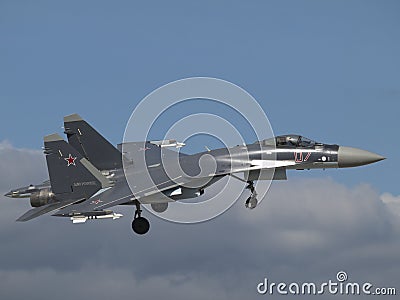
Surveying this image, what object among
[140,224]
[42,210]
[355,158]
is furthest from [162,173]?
[355,158]

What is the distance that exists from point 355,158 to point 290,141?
316 centimetres

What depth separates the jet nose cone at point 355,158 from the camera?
135 ft

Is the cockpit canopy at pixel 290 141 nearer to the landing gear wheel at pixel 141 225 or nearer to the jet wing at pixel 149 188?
the jet wing at pixel 149 188

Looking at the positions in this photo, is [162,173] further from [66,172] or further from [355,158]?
[355,158]

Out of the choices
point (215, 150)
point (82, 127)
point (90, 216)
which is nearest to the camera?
point (90, 216)

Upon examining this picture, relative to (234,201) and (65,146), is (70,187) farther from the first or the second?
(234,201)

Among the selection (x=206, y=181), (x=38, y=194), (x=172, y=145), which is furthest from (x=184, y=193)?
(x=38, y=194)

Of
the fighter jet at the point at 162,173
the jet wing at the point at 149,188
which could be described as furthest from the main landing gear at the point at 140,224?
the jet wing at the point at 149,188

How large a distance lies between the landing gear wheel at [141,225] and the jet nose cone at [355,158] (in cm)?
984

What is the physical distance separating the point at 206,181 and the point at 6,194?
1097 centimetres

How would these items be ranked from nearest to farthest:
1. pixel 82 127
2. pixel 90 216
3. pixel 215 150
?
1. pixel 90 216
2. pixel 215 150
3. pixel 82 127

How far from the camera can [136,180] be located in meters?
42.0

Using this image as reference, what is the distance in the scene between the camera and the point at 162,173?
138ft

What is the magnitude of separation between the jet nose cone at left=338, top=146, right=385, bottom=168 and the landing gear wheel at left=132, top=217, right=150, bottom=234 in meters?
9.84
